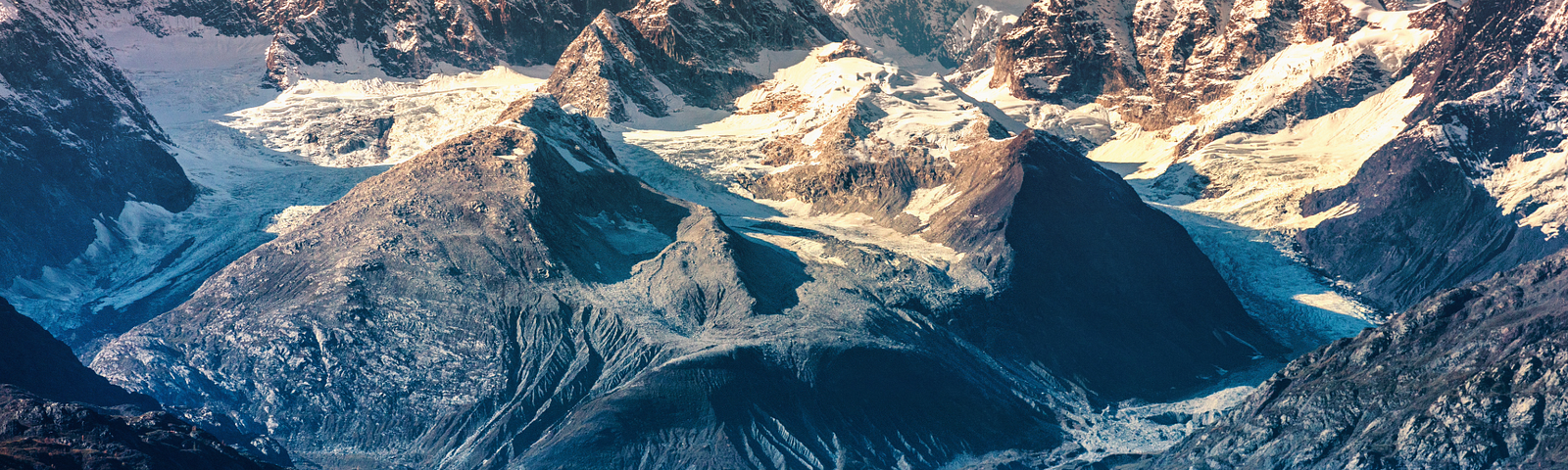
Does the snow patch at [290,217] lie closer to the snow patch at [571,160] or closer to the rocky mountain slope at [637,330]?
the rocky mountain slope at [637,330]

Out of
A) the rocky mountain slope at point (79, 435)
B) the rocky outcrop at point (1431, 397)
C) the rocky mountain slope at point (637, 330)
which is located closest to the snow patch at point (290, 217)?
the rocky mountain slope at point (637, 330)

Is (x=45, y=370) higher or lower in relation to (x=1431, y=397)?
lower

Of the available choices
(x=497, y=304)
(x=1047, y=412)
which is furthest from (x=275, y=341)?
(x=1047, y=412)

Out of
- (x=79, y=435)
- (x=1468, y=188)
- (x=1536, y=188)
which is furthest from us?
(x=1468, y=188)

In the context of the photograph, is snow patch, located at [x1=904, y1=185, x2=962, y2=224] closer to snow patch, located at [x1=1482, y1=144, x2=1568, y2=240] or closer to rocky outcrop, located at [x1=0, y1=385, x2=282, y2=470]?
snow patch, located at [x1=1482, y1=144, x2=1568, y2=240]

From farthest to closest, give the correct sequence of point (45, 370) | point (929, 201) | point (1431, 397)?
point (929, 201)
point (45, 370)
point (1431, 397)

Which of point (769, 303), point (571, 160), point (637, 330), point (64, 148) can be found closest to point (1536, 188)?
point (769, 303)

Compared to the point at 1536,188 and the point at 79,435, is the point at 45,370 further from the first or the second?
the point at 1536,188
